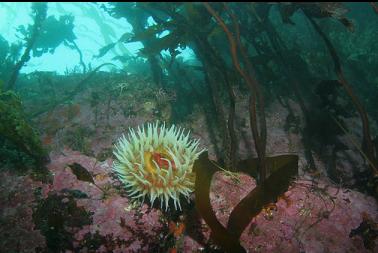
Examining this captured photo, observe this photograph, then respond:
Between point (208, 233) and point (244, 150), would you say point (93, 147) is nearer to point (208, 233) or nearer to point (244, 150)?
point (244, 150)

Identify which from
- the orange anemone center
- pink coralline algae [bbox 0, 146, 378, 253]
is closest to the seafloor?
pink coralline algae [bbox 0, 146, 378, 253]

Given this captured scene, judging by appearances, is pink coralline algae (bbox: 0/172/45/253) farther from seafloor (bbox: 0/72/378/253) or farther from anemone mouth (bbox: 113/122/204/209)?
anemone mouth (bbox: 113/122/204/209)

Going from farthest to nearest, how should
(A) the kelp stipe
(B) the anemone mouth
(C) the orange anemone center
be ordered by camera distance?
(C) the orange anemone center, (B) the anemone mouth, (A) the kelp stipe

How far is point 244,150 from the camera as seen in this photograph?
526 centimetres

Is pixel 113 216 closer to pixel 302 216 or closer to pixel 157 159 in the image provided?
pixel 157 159

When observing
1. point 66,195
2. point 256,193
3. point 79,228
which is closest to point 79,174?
point 66,195

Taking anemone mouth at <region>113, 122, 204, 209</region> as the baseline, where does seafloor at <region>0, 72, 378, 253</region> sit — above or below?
below

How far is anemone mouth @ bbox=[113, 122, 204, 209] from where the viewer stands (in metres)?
3.19

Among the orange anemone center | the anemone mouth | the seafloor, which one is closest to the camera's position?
the seafloor

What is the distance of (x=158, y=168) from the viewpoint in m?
3.17

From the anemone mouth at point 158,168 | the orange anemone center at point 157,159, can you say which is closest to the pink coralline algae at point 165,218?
the anemone mouth at point 158,168

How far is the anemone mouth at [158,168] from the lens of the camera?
3.19 meters

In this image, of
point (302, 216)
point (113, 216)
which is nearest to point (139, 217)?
point (113, 216)

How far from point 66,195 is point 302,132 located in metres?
4.31
